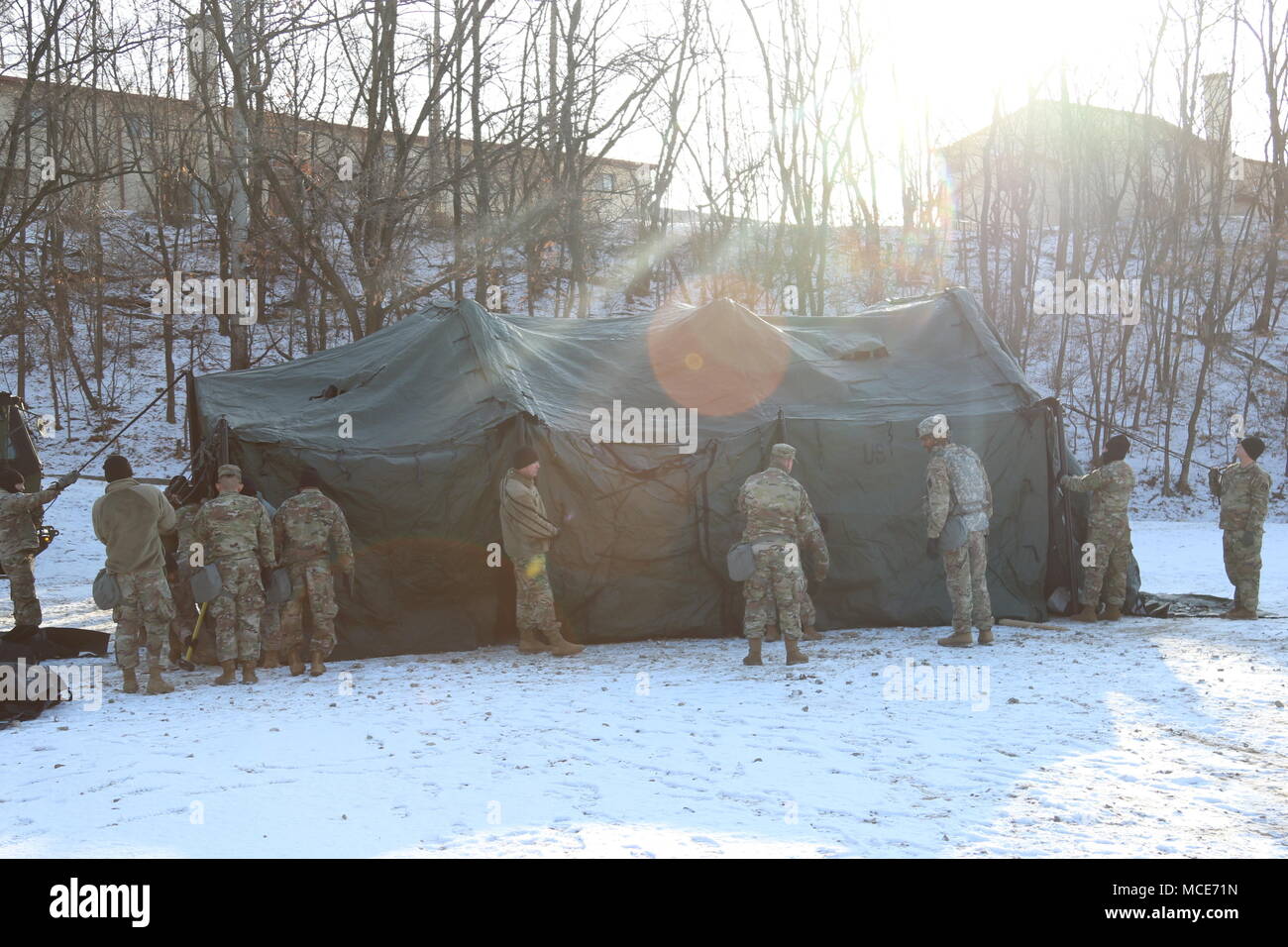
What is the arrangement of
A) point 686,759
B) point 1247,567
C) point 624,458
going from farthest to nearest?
point 1247,567, point 624,458, point 686,759

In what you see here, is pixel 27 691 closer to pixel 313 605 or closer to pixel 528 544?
pixel 313 605

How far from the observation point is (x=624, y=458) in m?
10.3

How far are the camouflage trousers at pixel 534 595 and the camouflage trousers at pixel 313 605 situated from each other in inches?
60.7

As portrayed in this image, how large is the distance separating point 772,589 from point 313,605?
12.1ft

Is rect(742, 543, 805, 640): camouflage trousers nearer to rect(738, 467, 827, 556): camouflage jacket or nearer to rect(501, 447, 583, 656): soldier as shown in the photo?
rect(738, 467, 827, 556): camouflage jacket

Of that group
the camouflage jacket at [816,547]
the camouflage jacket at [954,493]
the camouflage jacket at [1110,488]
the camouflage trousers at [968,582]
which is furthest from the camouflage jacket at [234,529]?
the camouflage jacket at [1110,488]

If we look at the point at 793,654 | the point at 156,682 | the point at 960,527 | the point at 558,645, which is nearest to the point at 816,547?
the point at 793,654

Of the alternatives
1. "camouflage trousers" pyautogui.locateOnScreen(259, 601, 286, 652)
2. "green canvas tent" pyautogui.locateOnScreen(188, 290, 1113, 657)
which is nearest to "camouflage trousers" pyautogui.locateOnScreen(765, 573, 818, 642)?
"green canvas tent" pyautogui.locateOnScreen(188, 290, 1113, 657)

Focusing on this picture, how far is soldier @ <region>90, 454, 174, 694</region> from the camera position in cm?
808

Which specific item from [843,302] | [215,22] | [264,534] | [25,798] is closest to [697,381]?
[264,534]

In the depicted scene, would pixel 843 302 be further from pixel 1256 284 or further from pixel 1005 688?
pixel 1005 688

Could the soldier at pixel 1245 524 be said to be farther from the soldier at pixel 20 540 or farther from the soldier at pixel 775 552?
the soldier at pixel 20 540

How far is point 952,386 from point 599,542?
14.2 feet

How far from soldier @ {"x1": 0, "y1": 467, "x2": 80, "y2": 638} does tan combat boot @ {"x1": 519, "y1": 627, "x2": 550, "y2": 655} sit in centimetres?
396
